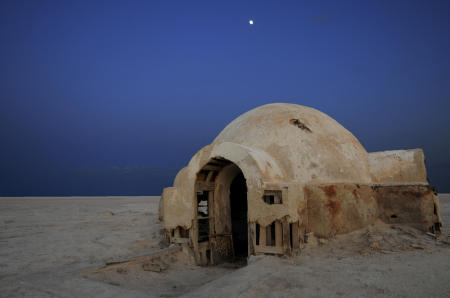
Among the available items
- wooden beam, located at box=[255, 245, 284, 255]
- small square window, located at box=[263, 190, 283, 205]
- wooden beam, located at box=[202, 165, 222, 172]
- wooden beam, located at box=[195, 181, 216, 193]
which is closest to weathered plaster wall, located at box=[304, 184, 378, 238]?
small square window, located at box=[263, 190, 283, 205]

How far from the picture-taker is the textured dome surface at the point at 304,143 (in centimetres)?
829

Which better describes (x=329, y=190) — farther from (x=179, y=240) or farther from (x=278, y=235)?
(x=179, y=240)

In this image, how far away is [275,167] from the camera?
795 centimetres

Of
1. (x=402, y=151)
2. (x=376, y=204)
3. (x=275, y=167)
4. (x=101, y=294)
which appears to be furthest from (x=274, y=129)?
(x=101, y=294)

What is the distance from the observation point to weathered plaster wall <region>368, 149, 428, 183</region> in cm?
887

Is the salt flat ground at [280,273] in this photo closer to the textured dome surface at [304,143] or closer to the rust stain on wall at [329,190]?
the rust stain on wall at [329,190]

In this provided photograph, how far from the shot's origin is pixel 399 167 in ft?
29.8

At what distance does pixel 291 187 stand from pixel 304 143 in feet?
6.52

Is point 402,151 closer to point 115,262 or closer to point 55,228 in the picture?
point 115,262

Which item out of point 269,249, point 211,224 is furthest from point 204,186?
point 269,249

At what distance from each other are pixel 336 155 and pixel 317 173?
90 centimetres

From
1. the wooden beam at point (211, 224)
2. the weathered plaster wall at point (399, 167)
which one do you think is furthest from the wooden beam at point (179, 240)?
the weathered plaster wall at point (399, 167)

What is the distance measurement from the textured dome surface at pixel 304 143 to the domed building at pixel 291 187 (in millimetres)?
27

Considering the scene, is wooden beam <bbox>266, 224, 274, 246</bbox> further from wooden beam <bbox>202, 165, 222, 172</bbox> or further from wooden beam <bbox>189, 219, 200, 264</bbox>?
wooden beam <bbox>202, 165, 222, 172</bbox>
